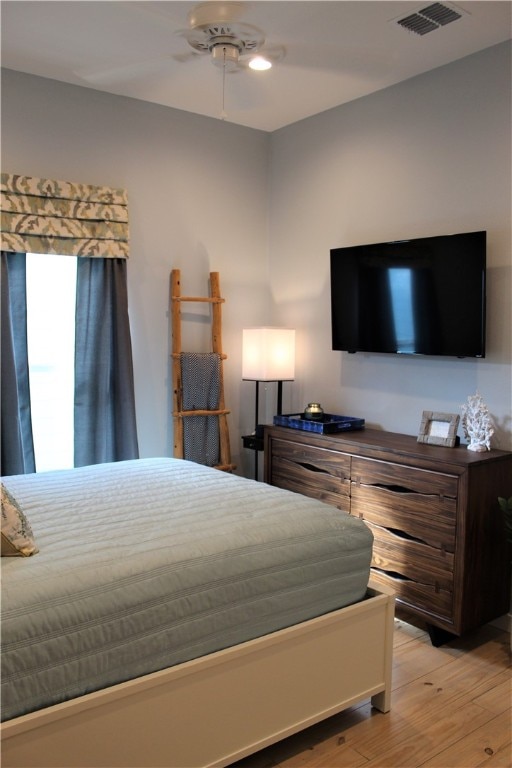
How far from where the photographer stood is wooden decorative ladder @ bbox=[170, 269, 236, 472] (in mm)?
4141

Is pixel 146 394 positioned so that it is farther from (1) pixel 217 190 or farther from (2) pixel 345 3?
(2) pixel 345 3

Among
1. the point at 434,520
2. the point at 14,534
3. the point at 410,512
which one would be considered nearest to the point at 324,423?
the point at 410,512

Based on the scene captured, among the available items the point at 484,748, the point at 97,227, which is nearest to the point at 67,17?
the point at 97,227

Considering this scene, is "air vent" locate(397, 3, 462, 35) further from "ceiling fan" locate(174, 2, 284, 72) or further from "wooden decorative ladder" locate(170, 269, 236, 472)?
"wooden decorative ladder" locate(170, 269, 236, 472)

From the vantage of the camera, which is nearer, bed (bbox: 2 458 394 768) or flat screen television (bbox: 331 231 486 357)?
bed (bbox: 2 458 394 768)

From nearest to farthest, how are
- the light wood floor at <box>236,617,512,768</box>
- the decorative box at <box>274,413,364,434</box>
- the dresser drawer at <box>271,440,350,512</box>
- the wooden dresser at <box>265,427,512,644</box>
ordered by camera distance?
the light wood floor at <box>236,617,512,768</box> < the wooden dresser at <box>265,427,512,644</box> < the dresser drawer at <box>271,440,350,512</box> < the decorative box at <box>274,413,364,434</box>

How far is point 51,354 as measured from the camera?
3785mm

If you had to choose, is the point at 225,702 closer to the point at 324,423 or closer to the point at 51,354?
the point at 324,423

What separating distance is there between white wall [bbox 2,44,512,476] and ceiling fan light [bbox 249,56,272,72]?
0.76 metres

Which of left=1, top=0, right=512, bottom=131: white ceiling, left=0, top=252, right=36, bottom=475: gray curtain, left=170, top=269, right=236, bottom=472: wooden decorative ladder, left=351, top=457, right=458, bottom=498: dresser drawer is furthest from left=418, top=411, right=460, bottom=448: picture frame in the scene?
left=0, top=252, right=36, bottom=475: gray curtain

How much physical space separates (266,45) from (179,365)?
1890mm

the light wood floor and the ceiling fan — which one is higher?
the ceiling fan

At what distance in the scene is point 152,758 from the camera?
187cm

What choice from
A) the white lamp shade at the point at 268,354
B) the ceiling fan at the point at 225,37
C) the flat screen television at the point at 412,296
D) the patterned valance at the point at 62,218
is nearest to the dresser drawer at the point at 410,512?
the flat screen television at the point at 412,296
